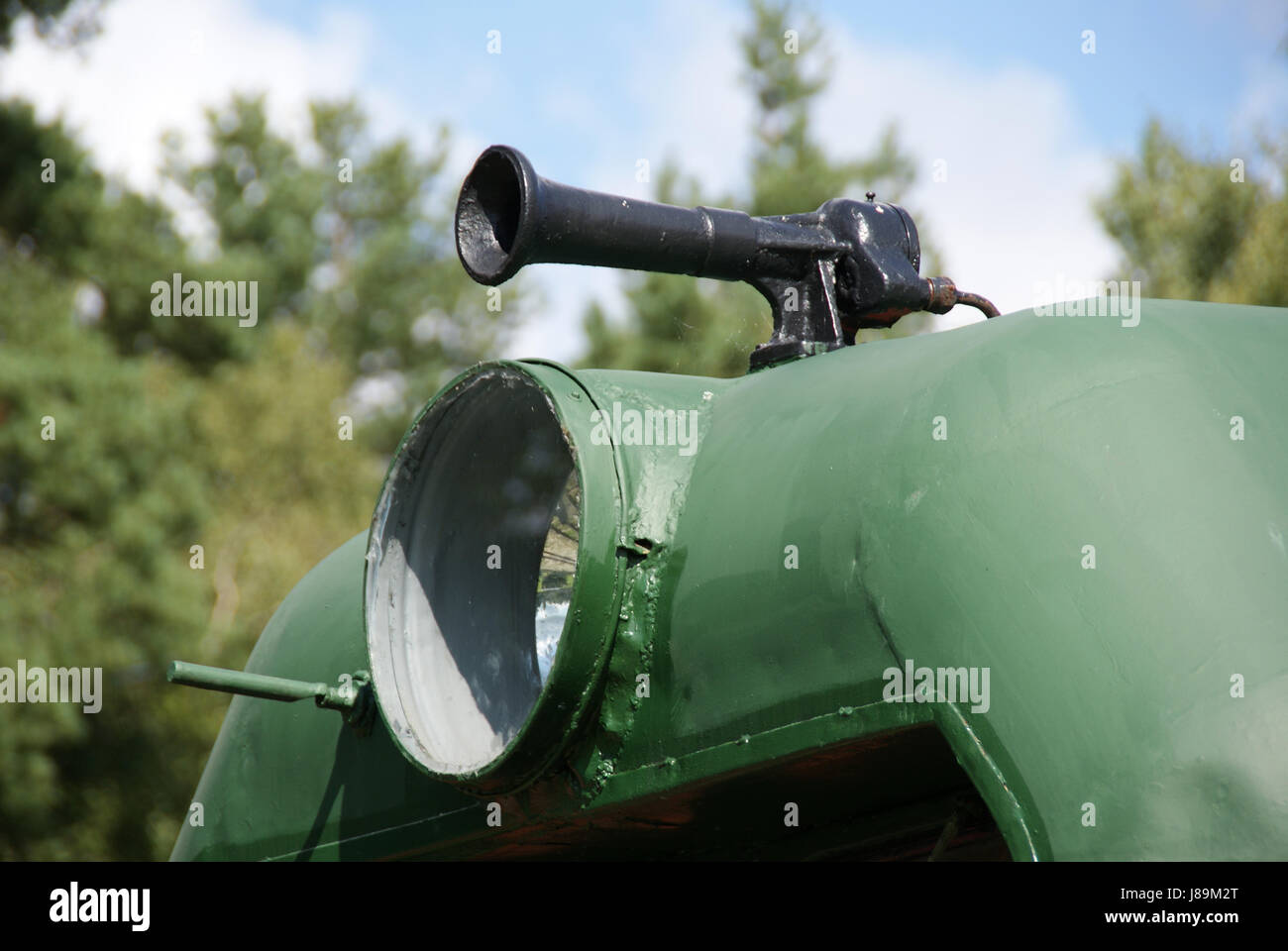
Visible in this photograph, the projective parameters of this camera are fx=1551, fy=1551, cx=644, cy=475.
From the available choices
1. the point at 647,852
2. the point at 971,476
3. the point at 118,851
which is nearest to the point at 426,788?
the point at 647,852

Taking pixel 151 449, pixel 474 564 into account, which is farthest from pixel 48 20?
pixel 474 564

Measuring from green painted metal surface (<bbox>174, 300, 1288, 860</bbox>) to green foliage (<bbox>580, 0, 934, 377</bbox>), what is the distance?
15340 mm

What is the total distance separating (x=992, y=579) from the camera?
215 cm

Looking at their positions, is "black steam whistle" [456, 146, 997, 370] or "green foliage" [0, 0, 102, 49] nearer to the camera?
"black steam whistle" [456, 146, 997, 370]

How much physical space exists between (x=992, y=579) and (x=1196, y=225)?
19.2 meters

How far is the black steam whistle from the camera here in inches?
111

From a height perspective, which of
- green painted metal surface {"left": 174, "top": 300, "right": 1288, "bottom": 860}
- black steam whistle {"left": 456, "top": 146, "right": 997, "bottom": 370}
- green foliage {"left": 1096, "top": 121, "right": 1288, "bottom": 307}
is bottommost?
green painted metal surface {"left": 174, "top": 300, "right": 1288, "bottom": 860}

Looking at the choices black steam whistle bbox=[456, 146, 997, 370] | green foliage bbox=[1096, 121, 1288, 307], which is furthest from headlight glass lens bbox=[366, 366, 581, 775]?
green foliage bbox=[1096, 121, 1288, 307]

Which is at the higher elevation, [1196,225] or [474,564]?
[1196,225]

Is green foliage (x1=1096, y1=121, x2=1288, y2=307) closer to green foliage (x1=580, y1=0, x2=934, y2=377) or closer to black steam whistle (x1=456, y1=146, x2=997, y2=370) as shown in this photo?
green foliage (x1=580, y1=0, x2=934, y2=377)

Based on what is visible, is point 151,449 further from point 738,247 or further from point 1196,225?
point 738,247

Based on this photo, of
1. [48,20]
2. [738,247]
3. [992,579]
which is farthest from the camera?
[48,20]

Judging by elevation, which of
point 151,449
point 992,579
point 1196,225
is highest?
point 1196,225

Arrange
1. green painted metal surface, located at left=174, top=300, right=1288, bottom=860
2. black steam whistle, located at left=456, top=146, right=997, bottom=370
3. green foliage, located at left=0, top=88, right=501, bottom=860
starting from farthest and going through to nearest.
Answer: green foliage, located at left=0, top=88, right=501, bottom=860 < black steam whistle, located at left=456, top=146, right=997, bottom=370 < green painted metal surface, located at left=174, top=300, right=1288, bottom=860
